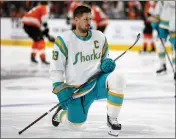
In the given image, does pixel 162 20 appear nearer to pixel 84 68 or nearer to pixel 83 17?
pixel 84 68

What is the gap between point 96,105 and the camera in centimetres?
580

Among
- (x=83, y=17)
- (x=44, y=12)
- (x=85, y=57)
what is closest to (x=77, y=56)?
(x=85, y=57)

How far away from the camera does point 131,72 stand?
8562 mm

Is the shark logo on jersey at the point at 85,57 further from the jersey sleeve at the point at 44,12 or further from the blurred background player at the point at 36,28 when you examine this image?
the blurred background player at the point at 36,28

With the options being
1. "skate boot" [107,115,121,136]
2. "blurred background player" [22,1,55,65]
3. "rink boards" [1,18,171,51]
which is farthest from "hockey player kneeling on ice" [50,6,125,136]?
"rink boards" [1,18,171,51]

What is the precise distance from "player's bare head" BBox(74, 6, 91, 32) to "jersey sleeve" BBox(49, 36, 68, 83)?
0.89 ft

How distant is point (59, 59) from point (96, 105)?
9.18ft

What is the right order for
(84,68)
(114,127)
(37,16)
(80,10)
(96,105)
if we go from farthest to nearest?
(37,16)
(96,105)
(84,68)
(114,127)
(80,10)

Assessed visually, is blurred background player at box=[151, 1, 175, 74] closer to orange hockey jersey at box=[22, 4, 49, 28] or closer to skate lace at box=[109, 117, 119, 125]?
orange hockey jersey at box=[22, 4, 49, 28]

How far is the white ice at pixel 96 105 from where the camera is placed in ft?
14.8

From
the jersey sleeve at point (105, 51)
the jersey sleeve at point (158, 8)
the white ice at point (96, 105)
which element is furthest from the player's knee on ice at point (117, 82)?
the jersey sleeve at point (158, 8)

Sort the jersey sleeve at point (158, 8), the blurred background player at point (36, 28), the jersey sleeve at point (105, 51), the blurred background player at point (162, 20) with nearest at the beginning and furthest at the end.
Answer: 1. the jersey sleeve at point (105, 51)
2. the blurred background player at point (162, 20)
3. the jersey sleeve at point (158, 8)
4. the blurred background player at point (36, 28)

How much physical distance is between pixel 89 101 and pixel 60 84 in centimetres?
32

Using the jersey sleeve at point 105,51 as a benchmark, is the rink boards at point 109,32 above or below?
below
